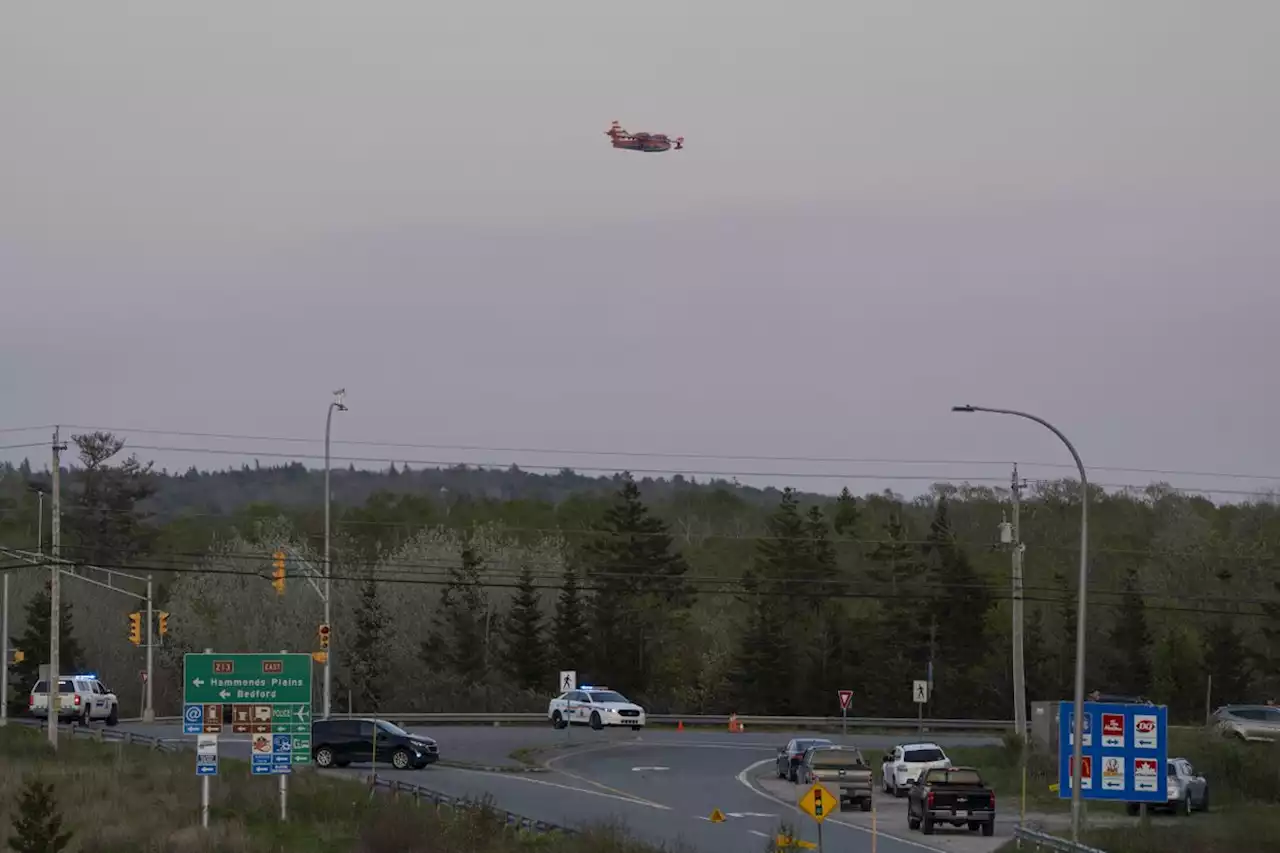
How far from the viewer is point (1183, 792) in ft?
137

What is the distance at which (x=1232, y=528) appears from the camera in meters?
112

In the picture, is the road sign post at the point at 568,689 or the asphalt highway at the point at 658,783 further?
the road sign post at the point at 568,689

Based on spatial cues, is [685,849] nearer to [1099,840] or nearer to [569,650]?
[1099,840]

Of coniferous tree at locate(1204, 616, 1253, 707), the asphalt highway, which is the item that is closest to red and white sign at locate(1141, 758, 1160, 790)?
the asphalt highway

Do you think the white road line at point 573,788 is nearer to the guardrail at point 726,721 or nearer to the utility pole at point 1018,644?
the utility pole at point 1018,644

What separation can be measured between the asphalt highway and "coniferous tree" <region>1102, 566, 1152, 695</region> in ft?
65.3

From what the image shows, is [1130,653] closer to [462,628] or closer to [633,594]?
[633,594]

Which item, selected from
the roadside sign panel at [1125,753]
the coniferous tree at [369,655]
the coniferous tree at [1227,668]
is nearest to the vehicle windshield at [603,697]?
the coniferous tree at [369,655]

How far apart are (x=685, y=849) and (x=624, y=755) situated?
85.8 feet

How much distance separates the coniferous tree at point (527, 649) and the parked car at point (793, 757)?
121 feet

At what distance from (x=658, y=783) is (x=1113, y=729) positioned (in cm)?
1938

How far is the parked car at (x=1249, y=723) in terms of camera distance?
2114 inches

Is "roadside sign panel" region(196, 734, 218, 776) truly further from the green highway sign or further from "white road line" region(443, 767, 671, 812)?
"white road line" region(443, 767, 671, 812)

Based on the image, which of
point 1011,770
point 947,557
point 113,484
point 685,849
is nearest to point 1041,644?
point 947,557
